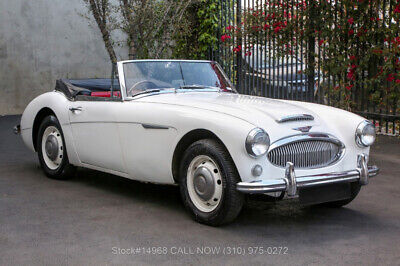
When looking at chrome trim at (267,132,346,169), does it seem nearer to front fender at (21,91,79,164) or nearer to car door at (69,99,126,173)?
car door at (69,99,126,173)

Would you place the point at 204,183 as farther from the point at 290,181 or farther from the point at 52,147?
the point at 52,147

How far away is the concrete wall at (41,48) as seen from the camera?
14.4 meters

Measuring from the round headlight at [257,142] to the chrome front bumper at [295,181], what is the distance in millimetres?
208

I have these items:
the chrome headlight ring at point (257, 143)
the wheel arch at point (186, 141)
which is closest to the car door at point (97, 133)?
the wheel arch at point (186, 141)

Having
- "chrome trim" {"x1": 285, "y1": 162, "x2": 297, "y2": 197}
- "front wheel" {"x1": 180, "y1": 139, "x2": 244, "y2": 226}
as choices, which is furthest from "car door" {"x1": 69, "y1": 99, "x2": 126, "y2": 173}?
"chrome trim" {"x1": 285, "y1": 162, "x2": 297, "y2": 197}

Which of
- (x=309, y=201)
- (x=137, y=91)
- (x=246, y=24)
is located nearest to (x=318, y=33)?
(x=246, y=24)

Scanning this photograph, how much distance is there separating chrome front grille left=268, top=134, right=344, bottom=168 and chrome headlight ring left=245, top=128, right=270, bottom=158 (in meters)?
0.08

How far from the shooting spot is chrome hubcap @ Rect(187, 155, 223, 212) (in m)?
4.58

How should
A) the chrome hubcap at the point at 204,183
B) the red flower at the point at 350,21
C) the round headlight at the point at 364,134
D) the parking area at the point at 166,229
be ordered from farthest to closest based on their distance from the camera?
1. the red flower at the point at 350,21
2. the round headlight at the point at 364,134
3. the chrome hubcap at the point at 204,183
4. the parking area at the point at 166,229

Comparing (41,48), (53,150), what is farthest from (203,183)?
(41,48)

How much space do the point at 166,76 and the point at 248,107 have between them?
4.10 feet

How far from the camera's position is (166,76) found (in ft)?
19.0

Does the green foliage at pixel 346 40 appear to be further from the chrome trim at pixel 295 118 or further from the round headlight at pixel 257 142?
the round headlight at pixel 257 142

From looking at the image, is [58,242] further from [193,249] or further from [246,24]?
[246,24]
